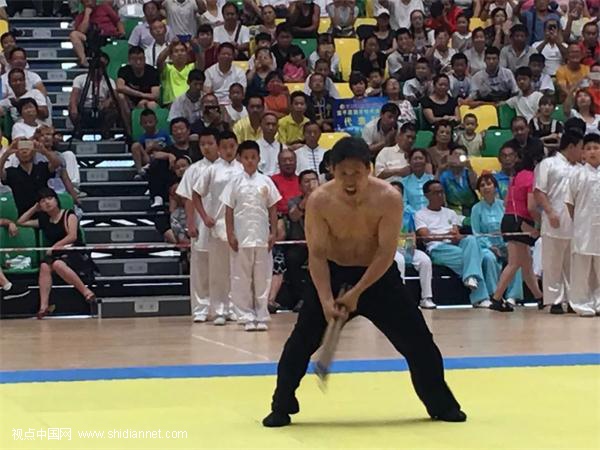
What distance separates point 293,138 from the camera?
516 inches

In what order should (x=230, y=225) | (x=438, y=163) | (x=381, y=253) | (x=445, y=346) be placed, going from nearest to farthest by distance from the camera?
(x=381, y=253)
(x=445, y=346)
(x=230, y=225)
(x=438, y=163)

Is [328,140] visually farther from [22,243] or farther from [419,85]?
[22,243]

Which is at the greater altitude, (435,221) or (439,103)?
(439,103)

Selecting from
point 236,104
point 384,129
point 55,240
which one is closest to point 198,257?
point 55,240

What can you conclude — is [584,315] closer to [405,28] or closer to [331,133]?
[331,133]

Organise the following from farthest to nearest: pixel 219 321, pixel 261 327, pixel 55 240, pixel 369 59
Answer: pixel 369 59 < pixel 55 240 < pixel 219 321 < pixel 261 327

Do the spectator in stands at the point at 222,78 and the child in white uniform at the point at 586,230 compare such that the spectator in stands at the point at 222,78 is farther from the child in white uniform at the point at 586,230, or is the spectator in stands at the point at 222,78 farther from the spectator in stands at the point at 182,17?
the child in white uniform at the point at 586,230

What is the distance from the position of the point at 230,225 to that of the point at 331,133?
286cm

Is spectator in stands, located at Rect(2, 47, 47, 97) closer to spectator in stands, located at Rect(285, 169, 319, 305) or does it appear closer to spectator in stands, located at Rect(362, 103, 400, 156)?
spectator in stands, located at Rect(285, 169, 319, 305)

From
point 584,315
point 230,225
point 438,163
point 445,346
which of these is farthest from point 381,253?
point 438,163

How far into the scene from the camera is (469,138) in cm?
1357

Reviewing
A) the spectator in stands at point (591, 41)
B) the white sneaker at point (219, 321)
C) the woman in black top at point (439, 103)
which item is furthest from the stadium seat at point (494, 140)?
the white sneaker at point (219, 321)

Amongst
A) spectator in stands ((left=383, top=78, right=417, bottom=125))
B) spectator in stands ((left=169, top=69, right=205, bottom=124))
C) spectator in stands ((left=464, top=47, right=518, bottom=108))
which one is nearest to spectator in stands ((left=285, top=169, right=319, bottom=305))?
spectator in stands ((left=169, top=69, right=205, bottom=124))

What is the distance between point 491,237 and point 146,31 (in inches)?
193
